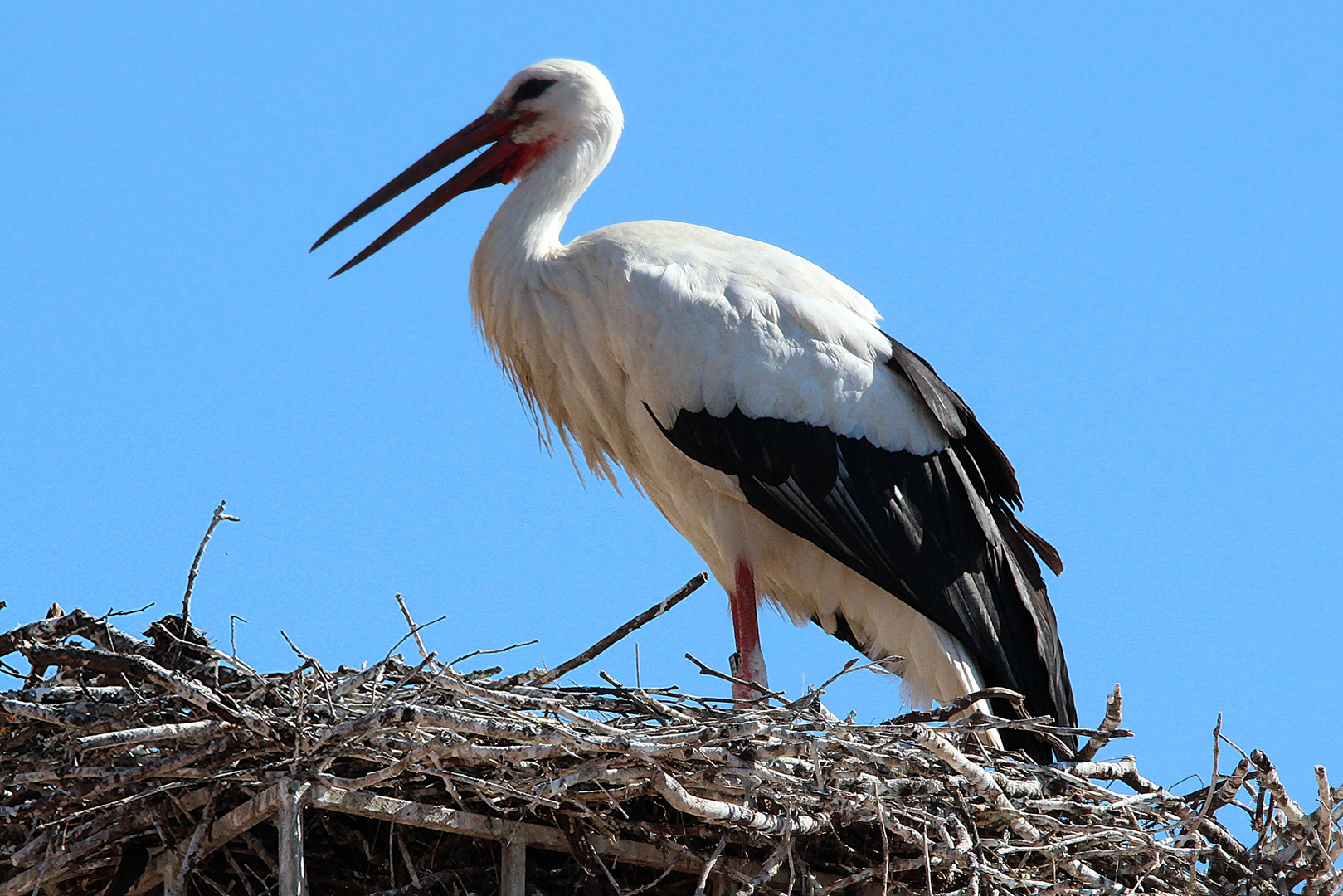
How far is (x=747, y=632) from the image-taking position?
15.6 ft

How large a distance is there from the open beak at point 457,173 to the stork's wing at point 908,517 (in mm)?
1203

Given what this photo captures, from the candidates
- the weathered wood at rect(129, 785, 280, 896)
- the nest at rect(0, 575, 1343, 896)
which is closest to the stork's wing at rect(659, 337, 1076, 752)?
the nest at rect(0, 575, 1343, 896)

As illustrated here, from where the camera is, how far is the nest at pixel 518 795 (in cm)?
329

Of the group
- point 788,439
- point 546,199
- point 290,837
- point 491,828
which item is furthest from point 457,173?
point 290,837

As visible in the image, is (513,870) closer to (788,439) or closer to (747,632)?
(747,632)

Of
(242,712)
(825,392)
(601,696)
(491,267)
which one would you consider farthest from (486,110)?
(242,712)

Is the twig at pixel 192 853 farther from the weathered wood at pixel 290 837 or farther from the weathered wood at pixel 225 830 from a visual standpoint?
the weathered wood at pixel 290 837

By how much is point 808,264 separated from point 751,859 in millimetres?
1821

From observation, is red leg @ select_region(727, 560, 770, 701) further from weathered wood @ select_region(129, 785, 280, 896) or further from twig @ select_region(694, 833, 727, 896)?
weathered wood @ select_region(129, 785, 280, 896)

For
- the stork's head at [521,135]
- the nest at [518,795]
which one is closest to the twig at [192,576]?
the nest at [518,795]

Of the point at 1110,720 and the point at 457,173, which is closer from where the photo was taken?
the point at 1110,720

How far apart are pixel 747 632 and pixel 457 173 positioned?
1.70 m

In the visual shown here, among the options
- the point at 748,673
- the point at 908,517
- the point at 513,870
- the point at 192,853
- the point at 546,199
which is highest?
the point at 546,199

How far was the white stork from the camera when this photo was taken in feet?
15.1
